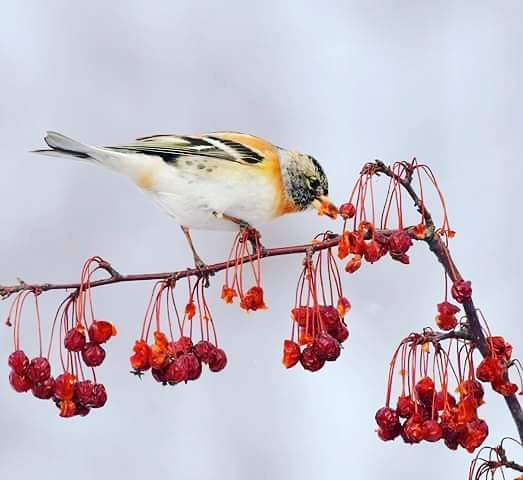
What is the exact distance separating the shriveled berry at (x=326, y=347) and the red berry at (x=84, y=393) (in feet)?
1.60

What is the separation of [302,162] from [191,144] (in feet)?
1.03

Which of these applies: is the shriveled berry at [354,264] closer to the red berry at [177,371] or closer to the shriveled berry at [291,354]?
the shriveled berry at [291,354]

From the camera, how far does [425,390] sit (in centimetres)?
183

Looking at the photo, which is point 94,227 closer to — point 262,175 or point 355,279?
point 355,279

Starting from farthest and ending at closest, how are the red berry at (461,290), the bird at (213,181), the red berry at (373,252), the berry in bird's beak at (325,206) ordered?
1. the bird at (213,181)
2. the berry in bird's beak at (325,206)
3. the red berry at (373,252)
4. the red berry at (461,290)

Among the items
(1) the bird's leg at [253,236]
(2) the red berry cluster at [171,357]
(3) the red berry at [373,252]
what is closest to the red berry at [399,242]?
(3) the red berry at [373,252]

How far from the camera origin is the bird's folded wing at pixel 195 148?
2525 mm

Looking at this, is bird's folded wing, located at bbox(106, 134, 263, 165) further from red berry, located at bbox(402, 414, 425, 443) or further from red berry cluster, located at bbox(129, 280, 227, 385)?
red berry, located at bbox(402, 414, 425, 443)

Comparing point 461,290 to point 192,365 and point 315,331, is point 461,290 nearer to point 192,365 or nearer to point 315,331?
point 315,331

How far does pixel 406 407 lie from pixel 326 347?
0.63 feet

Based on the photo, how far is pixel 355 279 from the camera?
13.7ft

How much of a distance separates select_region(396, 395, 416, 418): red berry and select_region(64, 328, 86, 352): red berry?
0.67m

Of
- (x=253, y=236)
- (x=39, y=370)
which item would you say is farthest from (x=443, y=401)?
(x=39, y=370)

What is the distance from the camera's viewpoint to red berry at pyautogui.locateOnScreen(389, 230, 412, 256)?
5.69 ft
